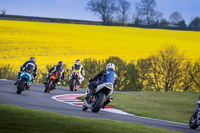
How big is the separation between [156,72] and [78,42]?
12.7m

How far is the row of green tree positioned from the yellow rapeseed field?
8.89 feet

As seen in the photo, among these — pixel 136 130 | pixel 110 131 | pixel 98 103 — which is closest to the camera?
pixel 110 131

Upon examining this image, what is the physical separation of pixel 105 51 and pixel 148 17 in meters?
26.6

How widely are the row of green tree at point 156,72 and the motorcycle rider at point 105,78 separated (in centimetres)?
2411

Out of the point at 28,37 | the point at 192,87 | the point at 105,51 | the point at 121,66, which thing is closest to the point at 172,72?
the point at 192,87

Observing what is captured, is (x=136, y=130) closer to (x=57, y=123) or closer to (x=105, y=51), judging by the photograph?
(x=57, y=123)

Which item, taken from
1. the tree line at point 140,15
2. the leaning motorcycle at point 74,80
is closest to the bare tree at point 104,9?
the tree line at point 140,15

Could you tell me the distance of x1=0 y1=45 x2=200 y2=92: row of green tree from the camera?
3900 centimetres

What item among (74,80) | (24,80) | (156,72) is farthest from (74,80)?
(156,72)

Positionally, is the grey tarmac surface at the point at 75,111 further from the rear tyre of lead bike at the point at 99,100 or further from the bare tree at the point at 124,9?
the bare tree at the point at 124,9

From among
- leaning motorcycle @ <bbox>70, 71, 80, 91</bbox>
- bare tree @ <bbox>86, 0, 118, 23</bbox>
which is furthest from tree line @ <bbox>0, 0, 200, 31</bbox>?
leaning motorcycle @ <bbox>70, 71, 80, 91</bbox>

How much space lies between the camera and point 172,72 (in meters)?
42.4

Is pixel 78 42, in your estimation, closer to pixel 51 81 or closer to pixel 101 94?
pixel 51 81

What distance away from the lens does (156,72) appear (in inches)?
1666
